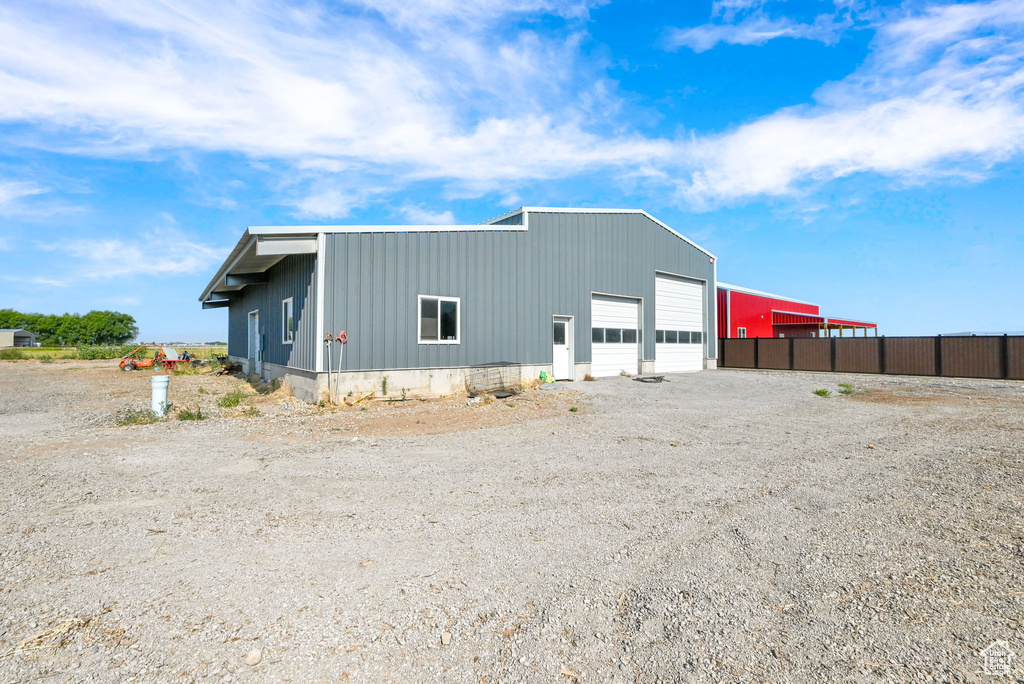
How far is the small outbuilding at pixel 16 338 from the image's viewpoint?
59781 mm

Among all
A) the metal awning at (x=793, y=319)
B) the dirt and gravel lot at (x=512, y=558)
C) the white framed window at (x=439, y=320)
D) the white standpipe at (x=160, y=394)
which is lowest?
the dirt and gravel lot at (x=512, y=558)

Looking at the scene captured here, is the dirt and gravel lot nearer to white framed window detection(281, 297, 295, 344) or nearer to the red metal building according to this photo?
white framed window detection(281, 297, 295, 344)

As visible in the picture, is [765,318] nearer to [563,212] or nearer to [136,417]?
[563,212]

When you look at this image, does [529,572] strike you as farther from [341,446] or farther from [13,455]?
[13,455]

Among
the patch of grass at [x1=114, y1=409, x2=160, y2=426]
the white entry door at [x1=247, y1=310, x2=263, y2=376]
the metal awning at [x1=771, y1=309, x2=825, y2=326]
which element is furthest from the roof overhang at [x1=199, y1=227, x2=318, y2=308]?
the metal awning at [x1=771, y1=309, x2=825, y2=326]

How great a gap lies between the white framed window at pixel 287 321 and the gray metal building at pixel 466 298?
0.06 meters

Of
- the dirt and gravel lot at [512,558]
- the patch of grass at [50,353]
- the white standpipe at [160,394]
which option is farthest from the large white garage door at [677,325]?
the patch of grass at [50,353]

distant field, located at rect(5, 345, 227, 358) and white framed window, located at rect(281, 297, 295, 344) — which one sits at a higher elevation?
white framed window, located at rect(281, 297, 295, 344)

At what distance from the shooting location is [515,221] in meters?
16.7

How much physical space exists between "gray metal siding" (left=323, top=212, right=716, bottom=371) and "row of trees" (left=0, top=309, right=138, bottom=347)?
81.9 metres

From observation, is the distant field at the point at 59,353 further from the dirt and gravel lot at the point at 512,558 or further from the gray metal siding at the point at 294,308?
the dirt and gravel lot at the point at 512,558

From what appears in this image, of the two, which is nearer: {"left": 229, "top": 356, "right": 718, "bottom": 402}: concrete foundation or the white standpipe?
the white standpipe

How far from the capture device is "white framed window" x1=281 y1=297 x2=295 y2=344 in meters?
14.5

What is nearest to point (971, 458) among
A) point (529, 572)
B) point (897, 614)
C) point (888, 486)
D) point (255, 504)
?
point (888, 486)
